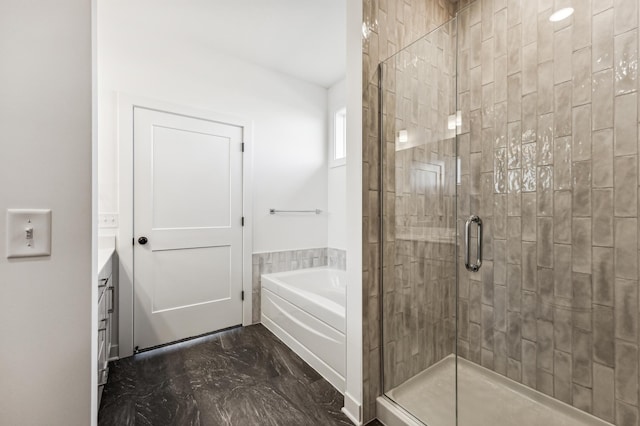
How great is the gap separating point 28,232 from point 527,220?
7.59 feet

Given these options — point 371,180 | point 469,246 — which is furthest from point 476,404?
point 371,180

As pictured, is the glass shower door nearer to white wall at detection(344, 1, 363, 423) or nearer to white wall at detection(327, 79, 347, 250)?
white wall at detection(344, 1, 363, 423)

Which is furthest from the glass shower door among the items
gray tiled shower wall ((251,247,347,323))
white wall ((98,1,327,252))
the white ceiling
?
white wall ((98,1,327,252))

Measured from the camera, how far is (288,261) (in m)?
3.21

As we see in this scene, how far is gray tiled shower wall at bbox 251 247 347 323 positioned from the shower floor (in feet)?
5.25

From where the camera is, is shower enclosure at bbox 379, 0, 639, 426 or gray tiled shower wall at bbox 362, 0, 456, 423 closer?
shower enclosure at bbox 379, 0, 639, 426

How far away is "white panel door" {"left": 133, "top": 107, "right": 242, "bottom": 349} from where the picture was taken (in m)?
2.44

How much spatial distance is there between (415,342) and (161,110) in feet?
8.73

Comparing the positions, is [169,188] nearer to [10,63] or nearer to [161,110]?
[161,110]

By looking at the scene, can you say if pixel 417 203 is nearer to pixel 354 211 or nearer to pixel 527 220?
pixel 354 211

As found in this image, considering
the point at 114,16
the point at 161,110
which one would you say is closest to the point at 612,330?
the point at 161,110

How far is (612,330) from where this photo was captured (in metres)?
1.51

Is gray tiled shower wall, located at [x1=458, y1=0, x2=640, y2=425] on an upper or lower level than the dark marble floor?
upper

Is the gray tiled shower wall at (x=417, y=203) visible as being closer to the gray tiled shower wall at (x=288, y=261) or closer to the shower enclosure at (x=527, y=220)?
the shower enclosure at (x=527, y=220)
